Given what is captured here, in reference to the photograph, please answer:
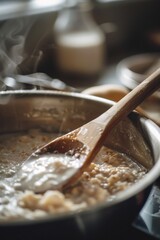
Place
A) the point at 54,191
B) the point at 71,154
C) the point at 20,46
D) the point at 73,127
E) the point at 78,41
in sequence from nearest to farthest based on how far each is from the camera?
1. the point at 54,191
2. the point at 71,154
3. the point at 73,127
4. the point at 20,46
5. the point at 78,41

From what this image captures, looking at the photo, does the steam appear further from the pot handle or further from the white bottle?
the pot handle

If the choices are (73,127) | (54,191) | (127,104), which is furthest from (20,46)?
(54,191)

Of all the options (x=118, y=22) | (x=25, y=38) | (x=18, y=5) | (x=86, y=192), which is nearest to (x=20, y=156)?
(x=86, y=192)

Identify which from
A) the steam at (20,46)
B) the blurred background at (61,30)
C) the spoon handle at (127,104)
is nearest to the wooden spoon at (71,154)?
the spoon handle at (127,104)

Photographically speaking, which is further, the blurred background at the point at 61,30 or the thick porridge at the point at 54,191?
the blurred background at the point at 61,30

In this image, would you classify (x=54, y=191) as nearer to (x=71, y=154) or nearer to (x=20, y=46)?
(x=71, y=154)

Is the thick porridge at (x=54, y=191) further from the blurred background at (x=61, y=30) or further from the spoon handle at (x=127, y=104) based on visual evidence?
the blurred background at (x=61, y=30)
